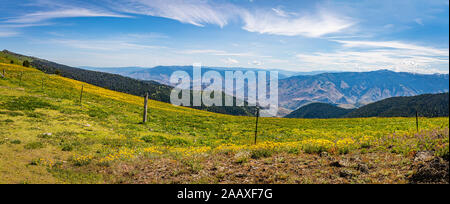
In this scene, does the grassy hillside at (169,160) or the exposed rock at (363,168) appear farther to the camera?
the grassy hillside at (169,160)

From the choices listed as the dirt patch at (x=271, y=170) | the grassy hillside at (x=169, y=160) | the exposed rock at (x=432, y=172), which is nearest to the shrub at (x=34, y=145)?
the grassy hillside at (x=169, y=160)

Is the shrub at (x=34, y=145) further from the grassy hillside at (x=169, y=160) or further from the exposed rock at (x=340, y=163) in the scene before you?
the exposed rock at (x=340, y=163)

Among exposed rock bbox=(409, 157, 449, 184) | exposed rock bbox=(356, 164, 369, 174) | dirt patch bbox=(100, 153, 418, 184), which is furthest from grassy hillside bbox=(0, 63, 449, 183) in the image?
exposed rock bbox=(409, 157, 449, 184)

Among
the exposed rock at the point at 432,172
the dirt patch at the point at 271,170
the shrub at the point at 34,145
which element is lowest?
the dirt patch at the point at 271,170

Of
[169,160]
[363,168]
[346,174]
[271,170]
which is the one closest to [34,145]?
[169,160]

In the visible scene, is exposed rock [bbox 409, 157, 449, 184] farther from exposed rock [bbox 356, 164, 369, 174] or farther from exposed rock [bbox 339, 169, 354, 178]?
exposed rock [bbox 339, 169, 354, 178]

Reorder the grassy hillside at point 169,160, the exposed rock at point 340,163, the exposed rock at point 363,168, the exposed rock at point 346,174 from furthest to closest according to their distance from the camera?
the exposed rock at point 340,163 < the grassy hillside at point 169,160 < the exposed rock at point 363,168 < the exposed rock at point 346,174

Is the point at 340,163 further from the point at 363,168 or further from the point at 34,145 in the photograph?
the point at 34,145

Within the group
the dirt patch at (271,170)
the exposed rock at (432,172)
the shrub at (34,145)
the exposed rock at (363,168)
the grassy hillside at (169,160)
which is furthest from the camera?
the shrub at (34,145)

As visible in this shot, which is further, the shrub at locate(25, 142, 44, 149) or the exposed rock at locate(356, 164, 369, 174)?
the shrub at locate(25, 142, 44, 149)

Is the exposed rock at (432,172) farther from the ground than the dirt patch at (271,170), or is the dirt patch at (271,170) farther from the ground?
the exposed rock at (432,172)
